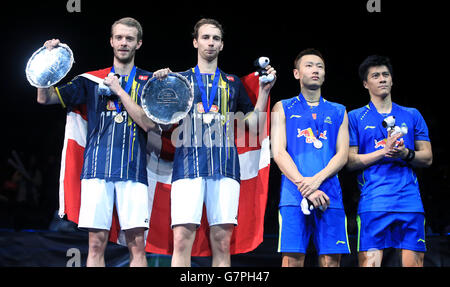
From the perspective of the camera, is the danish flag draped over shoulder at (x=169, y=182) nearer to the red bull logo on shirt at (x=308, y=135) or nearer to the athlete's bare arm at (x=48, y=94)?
the athlete's bare arm at (x=48, y=94)

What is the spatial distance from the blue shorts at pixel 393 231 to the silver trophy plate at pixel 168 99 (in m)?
1.42

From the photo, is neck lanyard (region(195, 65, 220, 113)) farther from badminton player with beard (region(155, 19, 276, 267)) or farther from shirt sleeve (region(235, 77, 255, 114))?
shirt sleeve (region(235, 77, 255, 114))

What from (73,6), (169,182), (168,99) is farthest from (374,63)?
(73,6)

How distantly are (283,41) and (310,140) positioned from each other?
2633 mm

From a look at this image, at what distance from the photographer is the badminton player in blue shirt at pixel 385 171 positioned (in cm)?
338

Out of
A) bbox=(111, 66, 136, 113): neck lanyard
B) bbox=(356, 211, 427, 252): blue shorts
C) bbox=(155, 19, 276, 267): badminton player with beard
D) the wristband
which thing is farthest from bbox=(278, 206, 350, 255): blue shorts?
bbox=(111, 66, 136, 113): neck lanyard

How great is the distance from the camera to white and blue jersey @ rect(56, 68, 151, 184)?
3238mm

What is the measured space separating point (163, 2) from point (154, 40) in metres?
0.42

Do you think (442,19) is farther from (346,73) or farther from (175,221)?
(175,221)

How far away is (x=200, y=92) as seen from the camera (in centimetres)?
343

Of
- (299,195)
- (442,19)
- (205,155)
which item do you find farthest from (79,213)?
(442,19)

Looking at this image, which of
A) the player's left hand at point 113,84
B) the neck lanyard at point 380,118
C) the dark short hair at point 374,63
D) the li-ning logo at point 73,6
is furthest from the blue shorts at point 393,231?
the li-ning logo at point 73,6

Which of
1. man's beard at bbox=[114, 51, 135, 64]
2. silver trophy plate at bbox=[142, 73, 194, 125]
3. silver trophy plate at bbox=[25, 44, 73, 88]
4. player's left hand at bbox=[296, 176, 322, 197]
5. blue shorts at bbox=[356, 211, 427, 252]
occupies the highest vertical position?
man's beard at bbox=[114, 51, 135, 64]

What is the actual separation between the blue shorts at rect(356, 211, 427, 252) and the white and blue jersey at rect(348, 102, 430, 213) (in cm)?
4
